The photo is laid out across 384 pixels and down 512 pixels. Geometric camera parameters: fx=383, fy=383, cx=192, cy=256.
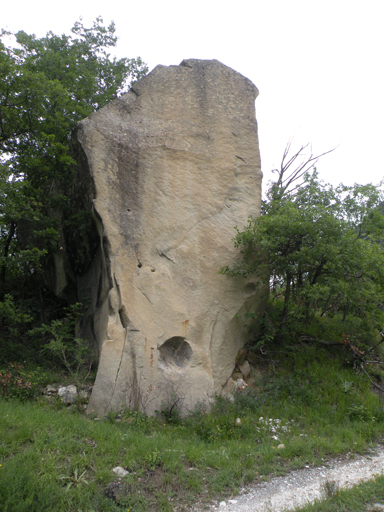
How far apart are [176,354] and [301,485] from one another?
2970mm

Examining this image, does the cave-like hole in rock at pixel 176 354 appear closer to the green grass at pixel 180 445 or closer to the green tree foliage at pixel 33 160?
the green grass at pixel 180 445

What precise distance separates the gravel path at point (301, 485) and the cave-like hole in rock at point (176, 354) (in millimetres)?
2525

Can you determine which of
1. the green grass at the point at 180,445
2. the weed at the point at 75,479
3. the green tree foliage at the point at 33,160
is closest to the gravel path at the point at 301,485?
the green grass at the point at 180,445

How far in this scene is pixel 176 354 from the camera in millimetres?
6742

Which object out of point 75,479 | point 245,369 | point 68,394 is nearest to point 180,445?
point 75,479

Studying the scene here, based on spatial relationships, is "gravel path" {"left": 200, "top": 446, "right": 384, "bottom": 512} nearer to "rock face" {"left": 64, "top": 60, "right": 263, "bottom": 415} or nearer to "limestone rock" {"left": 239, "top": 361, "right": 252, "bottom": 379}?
"rock face" {"left": 64, "top": 60, "right": 263, "bottom": 415}

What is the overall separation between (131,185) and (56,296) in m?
4.19

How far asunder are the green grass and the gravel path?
143 mm

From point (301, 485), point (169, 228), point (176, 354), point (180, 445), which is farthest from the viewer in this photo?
point (169, 228)

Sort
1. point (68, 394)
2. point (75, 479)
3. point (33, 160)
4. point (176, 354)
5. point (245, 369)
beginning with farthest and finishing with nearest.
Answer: point (33, 160)
point (245, 369)
point (176, 354)
point (68, 394)
point (75, 479)

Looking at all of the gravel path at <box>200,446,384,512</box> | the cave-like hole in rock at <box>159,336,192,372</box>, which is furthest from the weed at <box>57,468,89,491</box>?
the cave-like hole in rock at <box>159,336,192,372</box>

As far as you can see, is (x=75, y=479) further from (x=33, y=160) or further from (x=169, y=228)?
(x=33, y=160)

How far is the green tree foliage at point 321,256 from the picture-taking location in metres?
6.63

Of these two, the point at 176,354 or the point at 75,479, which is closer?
the point at 75,479
